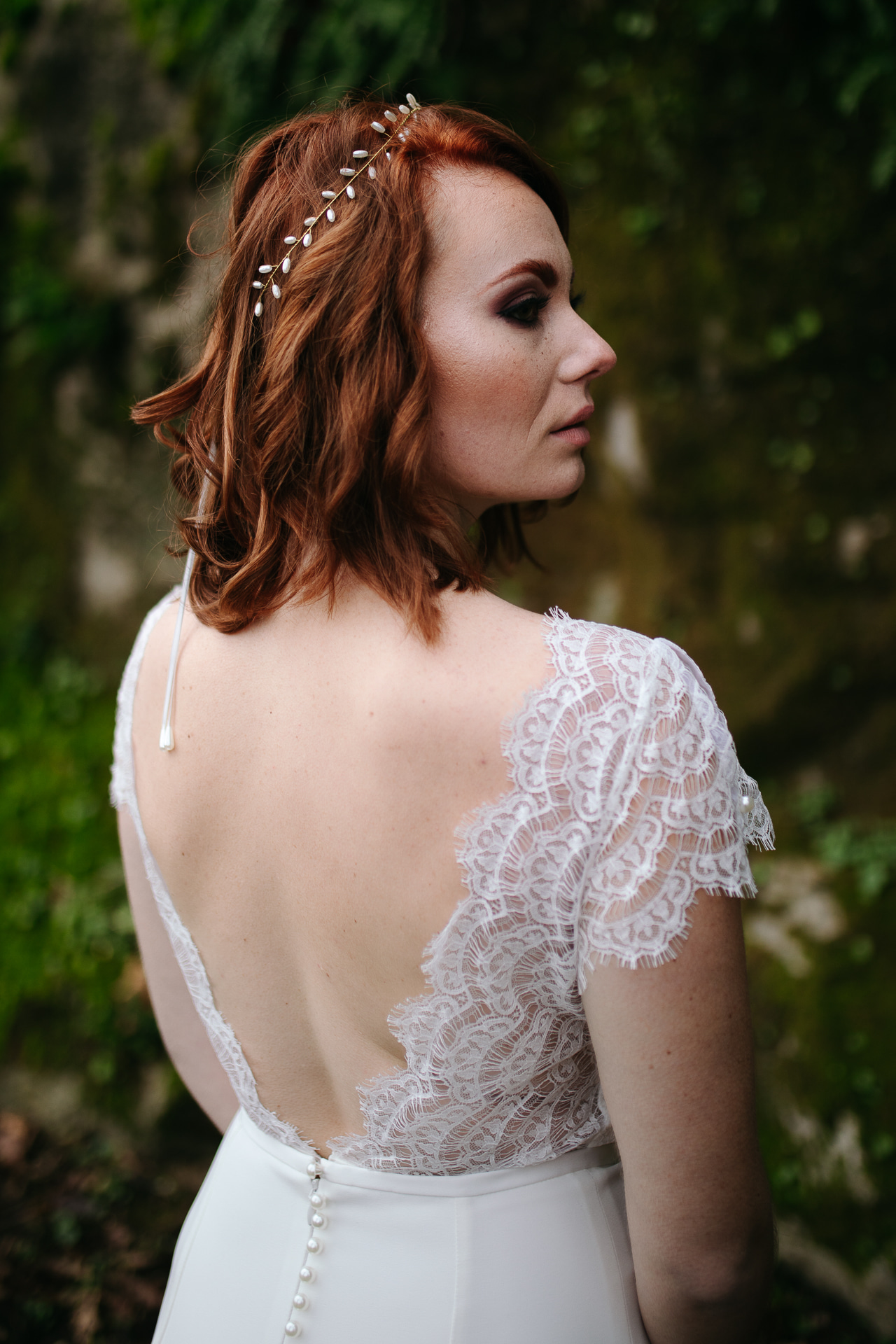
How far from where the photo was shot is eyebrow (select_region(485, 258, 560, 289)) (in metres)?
1.41

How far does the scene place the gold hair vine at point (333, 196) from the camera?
4.59 ft

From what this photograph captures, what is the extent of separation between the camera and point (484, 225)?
1413 millimetres

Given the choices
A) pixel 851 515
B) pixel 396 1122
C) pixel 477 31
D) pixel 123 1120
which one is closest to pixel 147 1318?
pixel 123 1120

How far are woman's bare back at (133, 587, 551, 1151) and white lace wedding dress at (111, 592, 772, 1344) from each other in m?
0.04

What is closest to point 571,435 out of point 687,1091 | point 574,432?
point 574,432

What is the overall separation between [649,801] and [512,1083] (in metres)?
0.49

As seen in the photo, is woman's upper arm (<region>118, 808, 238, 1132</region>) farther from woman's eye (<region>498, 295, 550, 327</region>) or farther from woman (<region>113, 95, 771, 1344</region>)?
woman's eye (<region>498, 295, 550, 327</region>)

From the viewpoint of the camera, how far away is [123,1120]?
372cm

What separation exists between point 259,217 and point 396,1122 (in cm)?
139

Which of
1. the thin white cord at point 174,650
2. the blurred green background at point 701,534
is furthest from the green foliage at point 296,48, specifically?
the thin white cord at point 174,650

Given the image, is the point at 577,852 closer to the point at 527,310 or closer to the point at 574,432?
the point at 574,432

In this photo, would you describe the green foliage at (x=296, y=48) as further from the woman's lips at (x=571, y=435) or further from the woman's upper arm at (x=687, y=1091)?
the woman's upper arm at (x=687, y=1091)

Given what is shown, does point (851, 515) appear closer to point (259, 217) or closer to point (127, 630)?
point (259, 217)

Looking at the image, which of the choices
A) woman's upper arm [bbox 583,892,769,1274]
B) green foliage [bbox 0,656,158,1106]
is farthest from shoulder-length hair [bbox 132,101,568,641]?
green foliage [bbox 0,656,158,1106]
